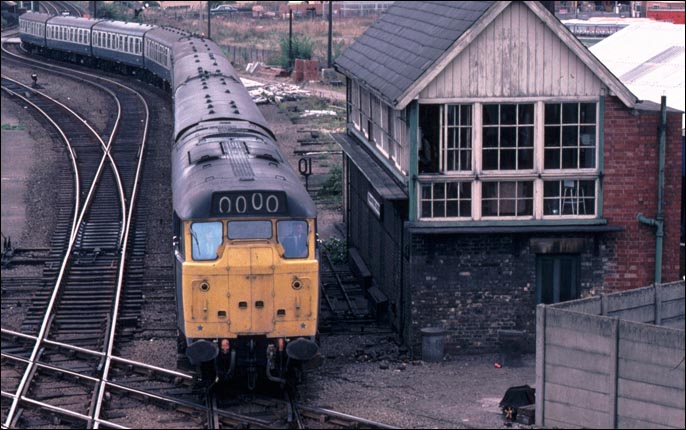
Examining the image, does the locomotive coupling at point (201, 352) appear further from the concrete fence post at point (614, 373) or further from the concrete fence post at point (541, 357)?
the concrete fence post at point (614, 373)

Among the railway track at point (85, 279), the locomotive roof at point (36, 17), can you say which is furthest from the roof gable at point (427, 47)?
the locomotive roof at point (36, 17)

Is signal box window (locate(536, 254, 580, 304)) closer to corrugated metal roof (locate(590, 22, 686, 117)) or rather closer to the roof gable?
the roof gable

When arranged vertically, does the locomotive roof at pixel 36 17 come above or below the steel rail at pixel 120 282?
above

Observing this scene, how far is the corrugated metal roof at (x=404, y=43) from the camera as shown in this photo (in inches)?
616

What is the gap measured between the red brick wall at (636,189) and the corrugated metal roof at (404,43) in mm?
2256

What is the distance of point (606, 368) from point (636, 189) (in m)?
4.36

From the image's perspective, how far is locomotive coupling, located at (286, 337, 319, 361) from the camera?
13172 mm

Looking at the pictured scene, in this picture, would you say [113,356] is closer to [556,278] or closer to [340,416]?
[340,416]

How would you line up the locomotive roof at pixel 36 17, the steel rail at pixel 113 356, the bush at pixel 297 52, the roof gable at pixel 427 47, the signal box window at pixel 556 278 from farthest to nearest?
the bush at pixel 297 52 < the locomotive roof at pixel 36 17 < the signal box window at pixel 556 278 < the roof gable at pixel 427 47 < the steel rail at pixel 113 356

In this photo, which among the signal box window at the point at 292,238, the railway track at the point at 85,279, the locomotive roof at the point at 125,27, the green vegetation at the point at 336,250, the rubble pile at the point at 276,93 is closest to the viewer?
the signal box window at the point at 292,238

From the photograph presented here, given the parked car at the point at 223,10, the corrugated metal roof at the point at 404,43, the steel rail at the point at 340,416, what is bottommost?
the steel rail at the point at 340,416

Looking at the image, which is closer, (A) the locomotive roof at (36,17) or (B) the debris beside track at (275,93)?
(B) the debris beside track at (275,93)

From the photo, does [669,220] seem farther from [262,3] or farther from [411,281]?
[262,3]

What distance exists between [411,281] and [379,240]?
2652 mm
